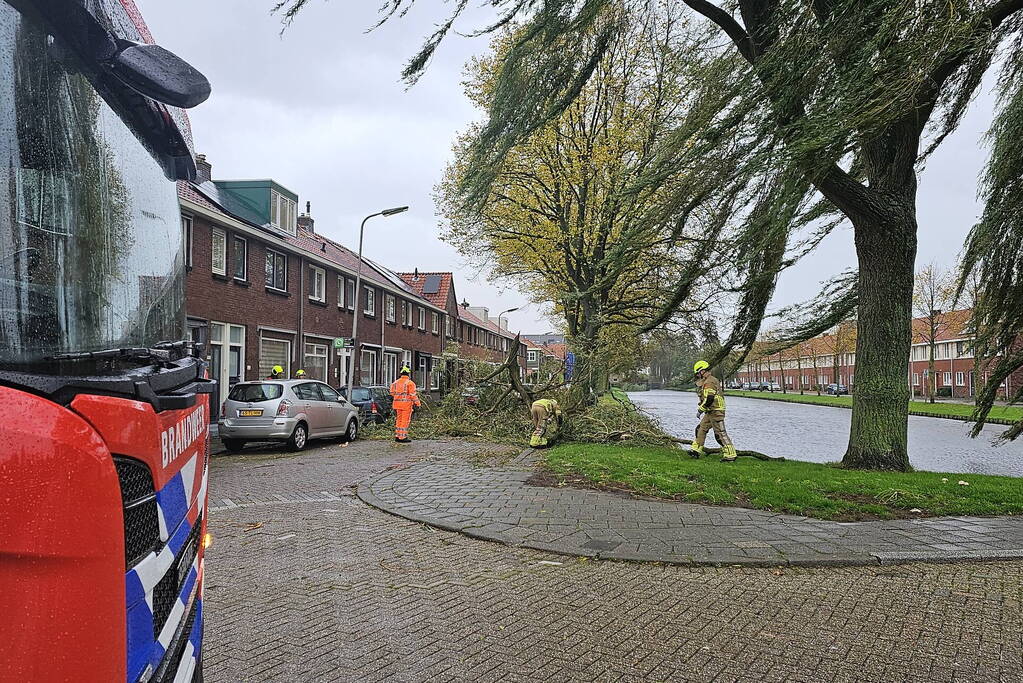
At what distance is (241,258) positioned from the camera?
20781 millimetres

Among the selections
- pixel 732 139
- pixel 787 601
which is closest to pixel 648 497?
pixel 787 601

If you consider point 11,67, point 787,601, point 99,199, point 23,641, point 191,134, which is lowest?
point 787,601

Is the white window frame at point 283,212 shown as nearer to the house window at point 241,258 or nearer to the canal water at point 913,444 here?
the house window at point 241,258

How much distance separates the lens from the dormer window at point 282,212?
24.5m

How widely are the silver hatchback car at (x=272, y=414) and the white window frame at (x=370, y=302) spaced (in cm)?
1692

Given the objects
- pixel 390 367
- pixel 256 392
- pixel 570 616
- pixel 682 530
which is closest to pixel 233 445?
pixel 256 392

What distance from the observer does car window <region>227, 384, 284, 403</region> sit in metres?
13.8

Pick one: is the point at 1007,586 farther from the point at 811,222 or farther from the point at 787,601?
the point at 811,222

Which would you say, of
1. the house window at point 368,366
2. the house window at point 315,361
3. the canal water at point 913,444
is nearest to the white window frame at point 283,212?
the house window at point 315,361

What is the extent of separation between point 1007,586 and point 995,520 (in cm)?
244

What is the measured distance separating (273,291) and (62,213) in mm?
21927

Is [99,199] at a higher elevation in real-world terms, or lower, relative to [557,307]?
lower

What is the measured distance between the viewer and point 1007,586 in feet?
16.0

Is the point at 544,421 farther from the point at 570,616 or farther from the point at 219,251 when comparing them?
the point at 219,251
